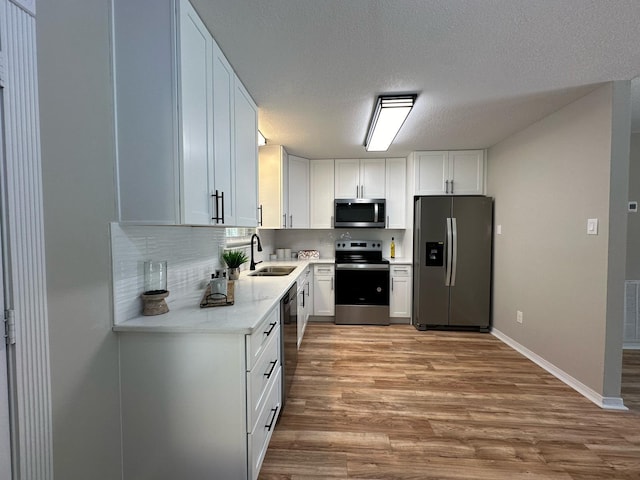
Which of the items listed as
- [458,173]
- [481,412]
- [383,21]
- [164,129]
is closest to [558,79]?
[383,21]

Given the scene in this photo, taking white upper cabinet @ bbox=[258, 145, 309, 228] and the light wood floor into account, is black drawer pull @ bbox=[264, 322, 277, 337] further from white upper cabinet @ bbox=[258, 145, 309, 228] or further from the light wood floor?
white upper cabinet @ bbox=[258, 145, 309, 228]

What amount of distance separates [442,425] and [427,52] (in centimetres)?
243

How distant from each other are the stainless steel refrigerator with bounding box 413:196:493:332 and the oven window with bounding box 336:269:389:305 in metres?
0.51

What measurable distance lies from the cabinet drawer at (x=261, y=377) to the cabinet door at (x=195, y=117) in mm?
795

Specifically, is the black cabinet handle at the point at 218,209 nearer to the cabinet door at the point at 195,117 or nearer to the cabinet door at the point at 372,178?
the cabinet door at the point at 195,117

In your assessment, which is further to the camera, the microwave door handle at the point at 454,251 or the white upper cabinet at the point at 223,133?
the microwave door handle at the point at 454,251

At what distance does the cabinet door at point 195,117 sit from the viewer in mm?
1263

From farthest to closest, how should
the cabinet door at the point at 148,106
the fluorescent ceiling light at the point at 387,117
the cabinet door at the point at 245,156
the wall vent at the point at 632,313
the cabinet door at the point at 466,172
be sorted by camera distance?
the cabinet door at the point at 466,172, the wall vent at the point at 632,313, the fluorescent ceiling light at the point at 387,117, the cabinet door at the point at 245,156, the cabinet door at the point at 148,106

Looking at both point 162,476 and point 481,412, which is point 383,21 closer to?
point 162,476

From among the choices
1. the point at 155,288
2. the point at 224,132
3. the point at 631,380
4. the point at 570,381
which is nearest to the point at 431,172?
the point at 570,381

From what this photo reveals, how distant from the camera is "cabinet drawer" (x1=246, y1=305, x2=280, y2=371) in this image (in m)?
1.27

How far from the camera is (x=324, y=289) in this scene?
13.0 ft

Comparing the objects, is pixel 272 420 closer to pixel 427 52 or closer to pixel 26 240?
pixel 26 240

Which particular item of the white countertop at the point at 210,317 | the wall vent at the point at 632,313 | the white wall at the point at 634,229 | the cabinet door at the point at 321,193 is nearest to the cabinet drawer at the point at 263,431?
the white countertop at the point at 210,317
